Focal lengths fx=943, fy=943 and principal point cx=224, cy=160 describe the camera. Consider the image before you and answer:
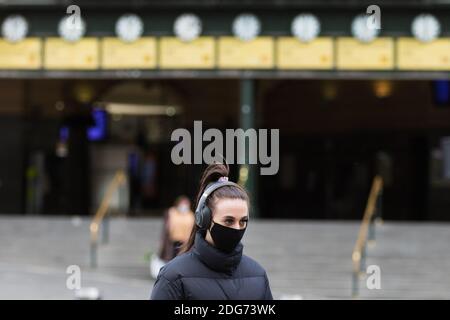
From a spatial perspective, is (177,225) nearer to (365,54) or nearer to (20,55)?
(365,54)

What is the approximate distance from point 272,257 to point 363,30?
8.86 meters

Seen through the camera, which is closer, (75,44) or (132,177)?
(75,44)

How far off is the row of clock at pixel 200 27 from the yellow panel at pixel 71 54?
240mm

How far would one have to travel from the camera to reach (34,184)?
33156 millimetres

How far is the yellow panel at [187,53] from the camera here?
2752 cm

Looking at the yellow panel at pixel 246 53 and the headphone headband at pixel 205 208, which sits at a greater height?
the yellow panel at pixel 246 53

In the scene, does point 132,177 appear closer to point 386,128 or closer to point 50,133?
point 50,133

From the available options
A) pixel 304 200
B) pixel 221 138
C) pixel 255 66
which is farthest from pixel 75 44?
pixel 221 138

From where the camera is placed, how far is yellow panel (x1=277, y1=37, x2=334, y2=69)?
1077 inches

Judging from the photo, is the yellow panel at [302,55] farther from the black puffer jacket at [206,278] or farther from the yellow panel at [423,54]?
the black puffer jacket at [206,278]

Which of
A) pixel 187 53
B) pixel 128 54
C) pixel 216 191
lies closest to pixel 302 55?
pixel 187 53

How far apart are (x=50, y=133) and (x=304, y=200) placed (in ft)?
30.3

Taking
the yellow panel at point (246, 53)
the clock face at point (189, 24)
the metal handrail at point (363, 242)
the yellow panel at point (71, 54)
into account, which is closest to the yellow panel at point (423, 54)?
the yellow panel at point (246, 53)

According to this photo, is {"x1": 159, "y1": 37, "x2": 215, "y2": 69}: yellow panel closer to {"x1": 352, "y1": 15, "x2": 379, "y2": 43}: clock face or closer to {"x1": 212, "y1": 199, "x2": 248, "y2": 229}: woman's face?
{"x1": 352, "y1": 15, "x2": 379, "y2": 43}: clock face
